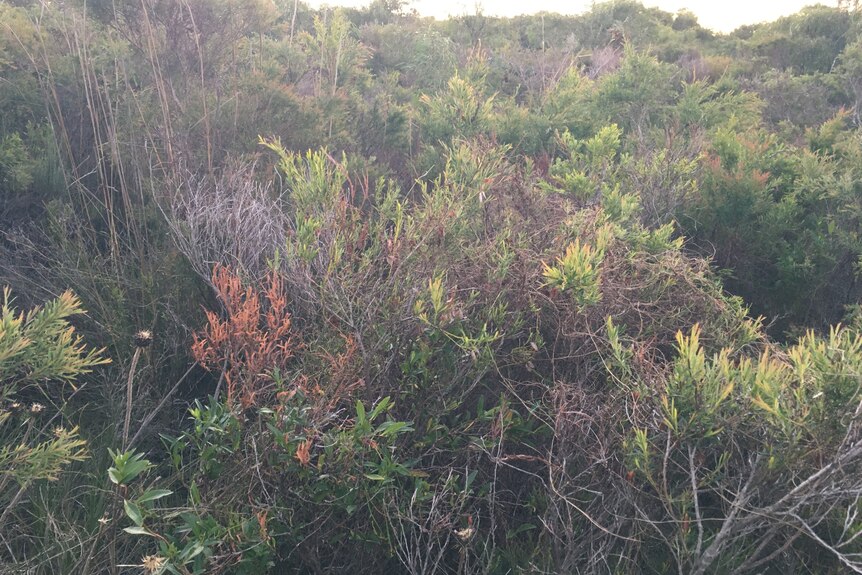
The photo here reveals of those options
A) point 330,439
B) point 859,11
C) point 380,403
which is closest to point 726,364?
point 380,403

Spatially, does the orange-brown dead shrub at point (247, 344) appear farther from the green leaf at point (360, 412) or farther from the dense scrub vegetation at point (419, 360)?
the green leaf at point (360, 412)

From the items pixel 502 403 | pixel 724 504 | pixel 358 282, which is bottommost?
pixel 724 504

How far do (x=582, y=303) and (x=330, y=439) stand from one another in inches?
46.0

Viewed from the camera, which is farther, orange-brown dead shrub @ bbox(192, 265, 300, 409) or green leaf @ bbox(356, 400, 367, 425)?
orange-brown dead shrub @ bbox(192, 265, 300, 409)

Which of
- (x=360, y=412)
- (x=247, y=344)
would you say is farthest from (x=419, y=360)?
(x=247, y=344)

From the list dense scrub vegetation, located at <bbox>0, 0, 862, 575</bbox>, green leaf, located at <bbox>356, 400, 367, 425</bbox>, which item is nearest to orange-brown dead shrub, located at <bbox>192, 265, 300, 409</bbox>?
dense scrub vegetation, located at <bbox>0, 0, 862, 575</bbox>

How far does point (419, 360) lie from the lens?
9.40ft

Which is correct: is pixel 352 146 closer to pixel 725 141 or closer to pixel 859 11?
pixel 725 141

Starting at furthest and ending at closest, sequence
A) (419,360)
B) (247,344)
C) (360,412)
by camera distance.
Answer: (419,360) < (247,344) < (360,412)

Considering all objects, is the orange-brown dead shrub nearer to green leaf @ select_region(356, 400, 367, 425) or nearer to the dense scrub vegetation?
the dense scrub vegetation

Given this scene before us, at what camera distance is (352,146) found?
605 centimetres

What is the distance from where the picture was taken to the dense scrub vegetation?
2379mm

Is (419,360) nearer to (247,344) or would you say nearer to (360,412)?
(360,412)

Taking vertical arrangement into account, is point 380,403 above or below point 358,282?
below
